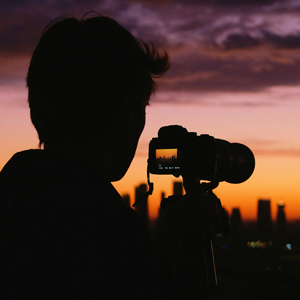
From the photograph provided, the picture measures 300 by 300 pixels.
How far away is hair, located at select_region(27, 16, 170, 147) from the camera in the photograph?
1336 mm

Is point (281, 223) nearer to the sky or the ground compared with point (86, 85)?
nearer to the ground

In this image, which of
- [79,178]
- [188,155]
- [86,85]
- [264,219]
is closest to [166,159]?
[188,155]

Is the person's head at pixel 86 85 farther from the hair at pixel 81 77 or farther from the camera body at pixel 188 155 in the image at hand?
the camera body at pixel 188 155

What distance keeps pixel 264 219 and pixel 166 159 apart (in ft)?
400

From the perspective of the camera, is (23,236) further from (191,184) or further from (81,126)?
(191,184)

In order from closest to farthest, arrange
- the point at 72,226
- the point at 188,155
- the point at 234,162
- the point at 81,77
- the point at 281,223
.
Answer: the point at 72,226
the point at 81,77
the point at 188,155
the point at 234,162
the point at 281,223

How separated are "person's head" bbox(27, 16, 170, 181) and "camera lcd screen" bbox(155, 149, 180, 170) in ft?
3.73

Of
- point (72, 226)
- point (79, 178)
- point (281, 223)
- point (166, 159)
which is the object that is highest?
point (166, 159)

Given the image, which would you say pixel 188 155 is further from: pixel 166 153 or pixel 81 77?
pixel 81 77

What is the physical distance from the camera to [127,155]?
1457 millimetres

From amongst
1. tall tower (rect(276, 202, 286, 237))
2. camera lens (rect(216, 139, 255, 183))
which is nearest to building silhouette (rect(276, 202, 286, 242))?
tall tower (rect(276, 202, 286, 237))

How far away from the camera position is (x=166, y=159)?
2.58 metres

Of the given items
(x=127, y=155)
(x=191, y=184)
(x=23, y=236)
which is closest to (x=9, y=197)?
(x=23, y=236)

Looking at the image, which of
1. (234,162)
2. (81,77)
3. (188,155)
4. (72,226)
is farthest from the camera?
(234,162)
